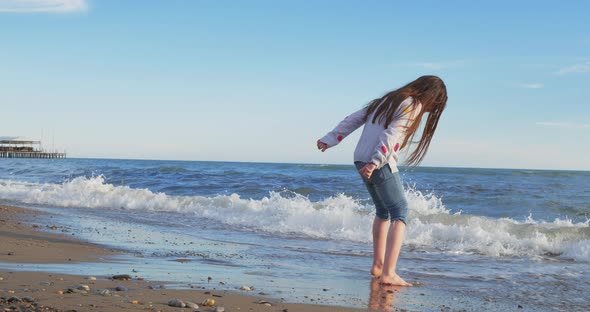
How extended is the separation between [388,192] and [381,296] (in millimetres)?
829

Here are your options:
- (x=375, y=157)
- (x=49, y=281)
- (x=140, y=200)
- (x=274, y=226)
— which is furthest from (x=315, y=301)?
(x=140, y=200)

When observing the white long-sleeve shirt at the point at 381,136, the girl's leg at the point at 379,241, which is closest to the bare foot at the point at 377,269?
the girl's leg at the point at 379,241

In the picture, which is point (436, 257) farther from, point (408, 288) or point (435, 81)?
point (435, 81)

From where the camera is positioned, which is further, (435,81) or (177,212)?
(177,212)

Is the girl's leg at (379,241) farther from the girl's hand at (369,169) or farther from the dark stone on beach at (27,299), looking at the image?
the dark stone on beach at (27,299)

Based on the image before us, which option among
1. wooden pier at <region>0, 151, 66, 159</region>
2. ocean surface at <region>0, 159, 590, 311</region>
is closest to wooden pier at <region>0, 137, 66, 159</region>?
wooden pier at <region>0, 151, 66, 159</region>

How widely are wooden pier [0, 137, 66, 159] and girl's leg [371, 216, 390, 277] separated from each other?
87.2 m

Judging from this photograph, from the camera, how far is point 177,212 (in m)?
12.9

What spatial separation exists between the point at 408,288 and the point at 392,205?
642 mm

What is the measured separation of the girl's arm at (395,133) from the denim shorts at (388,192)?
0.23 metres

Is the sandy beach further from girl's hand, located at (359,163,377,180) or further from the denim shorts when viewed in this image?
girl's hand, located at (359,163,377,180)

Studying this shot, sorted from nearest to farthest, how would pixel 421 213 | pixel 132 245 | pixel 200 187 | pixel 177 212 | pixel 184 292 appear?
pixel 184 292 → pixel 132 245 → pixel 421 213 → pixel 177 212 → pixel 200 187

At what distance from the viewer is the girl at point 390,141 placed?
441cm

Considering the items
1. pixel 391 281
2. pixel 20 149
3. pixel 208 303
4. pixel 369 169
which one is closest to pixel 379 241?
pixel 391 281
